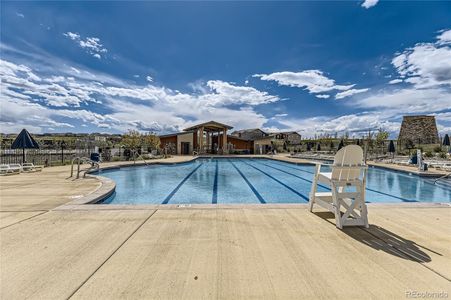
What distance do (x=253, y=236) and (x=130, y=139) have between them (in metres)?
22.1

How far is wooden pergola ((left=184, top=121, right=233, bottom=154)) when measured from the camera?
2548cm

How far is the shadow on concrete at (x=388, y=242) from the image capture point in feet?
6.93

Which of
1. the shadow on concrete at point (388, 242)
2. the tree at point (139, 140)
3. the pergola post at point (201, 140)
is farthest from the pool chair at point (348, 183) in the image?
the pergola post at point (201, 140)

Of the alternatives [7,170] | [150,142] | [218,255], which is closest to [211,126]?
[150,142]

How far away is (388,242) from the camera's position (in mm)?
2414

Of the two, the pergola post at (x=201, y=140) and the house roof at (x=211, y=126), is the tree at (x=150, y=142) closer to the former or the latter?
the house roof at (x=211, y=126)

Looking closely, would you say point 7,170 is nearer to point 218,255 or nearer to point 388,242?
point 218,255

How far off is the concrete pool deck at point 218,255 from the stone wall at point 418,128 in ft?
158

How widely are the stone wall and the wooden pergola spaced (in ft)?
117

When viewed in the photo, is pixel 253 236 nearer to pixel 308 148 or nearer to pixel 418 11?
pixel 418 11

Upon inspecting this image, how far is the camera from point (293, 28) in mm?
14039

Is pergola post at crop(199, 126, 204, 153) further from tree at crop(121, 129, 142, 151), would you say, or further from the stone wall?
the stone wall

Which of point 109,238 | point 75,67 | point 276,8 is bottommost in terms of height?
point 109,238

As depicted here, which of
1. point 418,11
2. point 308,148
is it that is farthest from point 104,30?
point 308,148
